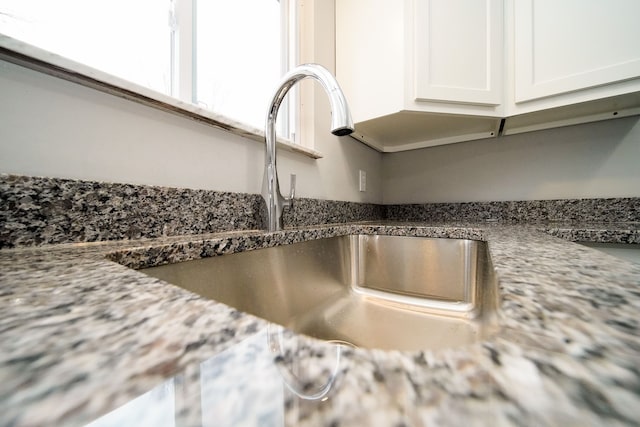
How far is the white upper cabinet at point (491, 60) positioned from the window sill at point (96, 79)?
737mm

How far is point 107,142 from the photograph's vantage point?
1.55 feet

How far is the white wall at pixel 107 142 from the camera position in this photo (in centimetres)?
39

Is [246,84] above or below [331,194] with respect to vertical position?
above

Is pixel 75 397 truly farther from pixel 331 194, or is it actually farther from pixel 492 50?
pixel 492 50

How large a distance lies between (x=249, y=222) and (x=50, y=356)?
60 centimetres

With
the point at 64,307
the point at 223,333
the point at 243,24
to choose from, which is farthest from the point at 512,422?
the point at 243,24

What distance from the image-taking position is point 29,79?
400 millimetres

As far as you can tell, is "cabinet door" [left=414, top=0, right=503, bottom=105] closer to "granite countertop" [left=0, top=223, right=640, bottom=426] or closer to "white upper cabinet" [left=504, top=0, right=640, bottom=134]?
"white upper cabinet" [left=504, top=0, right=640, bottom=134]

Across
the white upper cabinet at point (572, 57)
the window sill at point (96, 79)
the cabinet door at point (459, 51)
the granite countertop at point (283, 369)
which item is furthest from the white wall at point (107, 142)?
the white upper cabinet at point (572, 57)

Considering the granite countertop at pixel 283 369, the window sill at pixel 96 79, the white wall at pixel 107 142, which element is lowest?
the granite countertop at pixel 283 369

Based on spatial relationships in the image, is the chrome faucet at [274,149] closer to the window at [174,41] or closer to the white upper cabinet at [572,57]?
the window at [174,41]

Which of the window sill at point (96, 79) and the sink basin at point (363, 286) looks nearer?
the window sill at point (96, 79)

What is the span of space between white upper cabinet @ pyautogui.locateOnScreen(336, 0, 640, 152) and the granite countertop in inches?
41.4

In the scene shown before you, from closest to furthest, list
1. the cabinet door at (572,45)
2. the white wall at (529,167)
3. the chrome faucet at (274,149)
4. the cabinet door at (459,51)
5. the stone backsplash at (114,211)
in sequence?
the stone backsplash at (114,211)
the chrome faucet at (274,149)
the cabinet door at (572,45)
the cabinet door at (459,51)
the white wall at (529,167)
